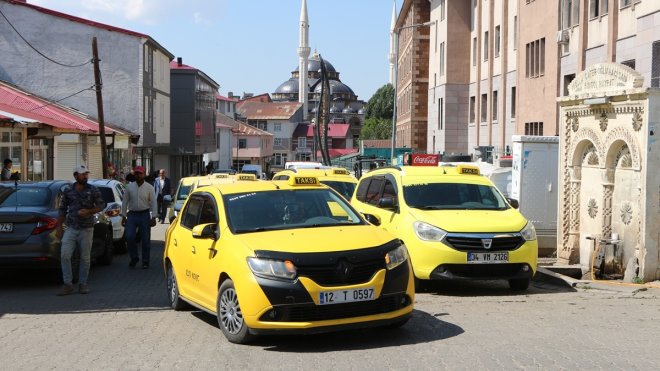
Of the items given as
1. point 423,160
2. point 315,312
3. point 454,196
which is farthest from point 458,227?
point 423,160

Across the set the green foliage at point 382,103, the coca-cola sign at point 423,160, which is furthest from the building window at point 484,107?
the green foliage at point 382,103

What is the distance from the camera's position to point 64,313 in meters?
10.0

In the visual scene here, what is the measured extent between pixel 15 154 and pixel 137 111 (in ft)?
55.5

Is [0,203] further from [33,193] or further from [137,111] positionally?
[137,111]

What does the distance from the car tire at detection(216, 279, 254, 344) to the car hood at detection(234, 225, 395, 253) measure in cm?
48

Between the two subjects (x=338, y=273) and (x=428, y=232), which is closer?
(x=338, y=273)

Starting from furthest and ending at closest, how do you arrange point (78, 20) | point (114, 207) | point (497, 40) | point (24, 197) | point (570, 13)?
point (78, 20) < point (497, 40) < point (570, 13) < point (114, 207) < point (24, 197)

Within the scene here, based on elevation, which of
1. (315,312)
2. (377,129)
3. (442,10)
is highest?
(442,10)

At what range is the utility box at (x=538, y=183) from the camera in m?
16.9

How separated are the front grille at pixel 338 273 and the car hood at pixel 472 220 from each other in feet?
12.0

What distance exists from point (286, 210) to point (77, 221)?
155 inches

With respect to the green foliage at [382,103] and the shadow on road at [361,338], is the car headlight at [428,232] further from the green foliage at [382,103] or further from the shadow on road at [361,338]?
the green foliage at [382,103]

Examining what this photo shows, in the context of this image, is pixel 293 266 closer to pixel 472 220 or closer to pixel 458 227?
pixel 458 227

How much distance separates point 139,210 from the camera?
1504 centimetres
